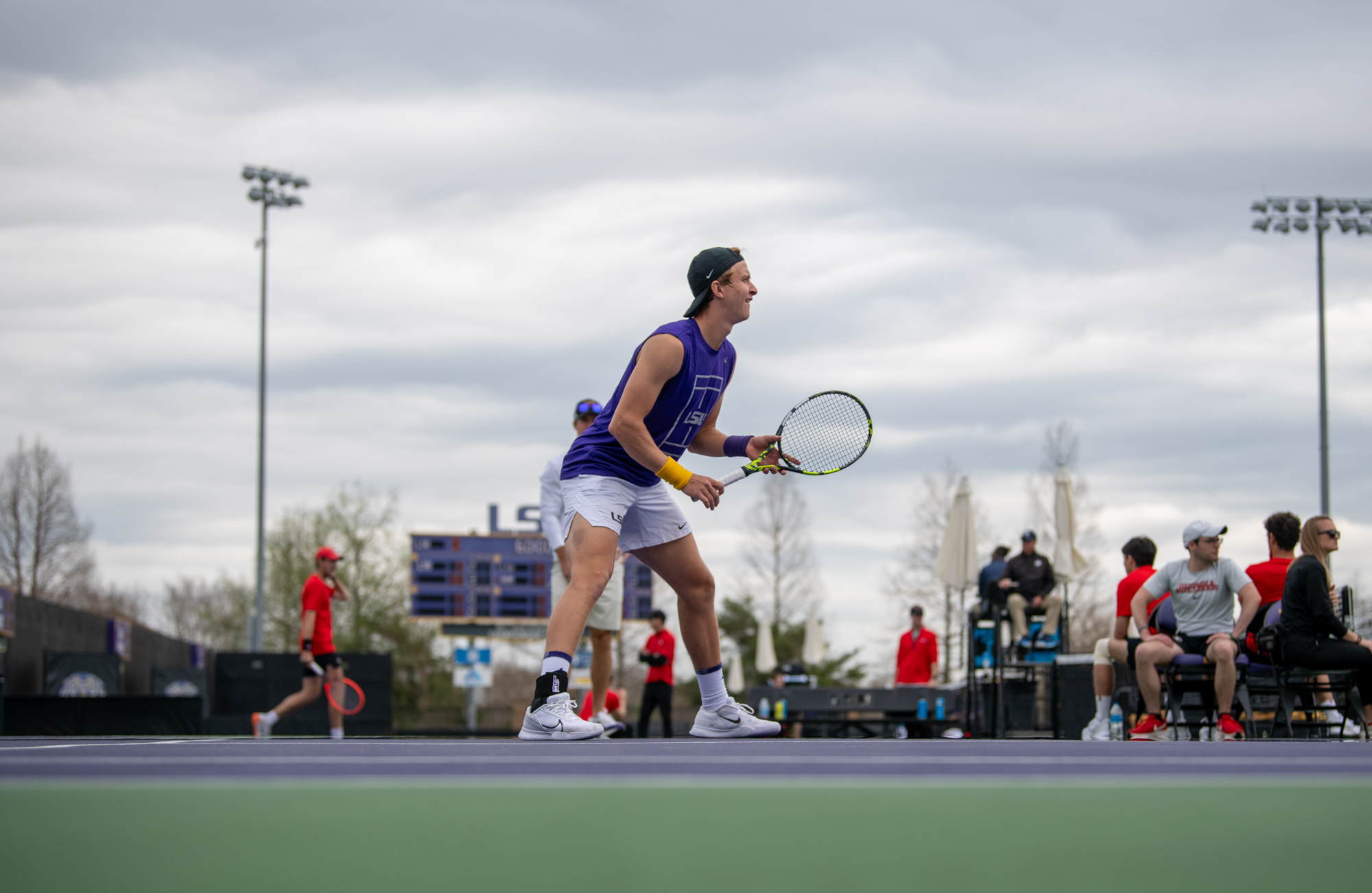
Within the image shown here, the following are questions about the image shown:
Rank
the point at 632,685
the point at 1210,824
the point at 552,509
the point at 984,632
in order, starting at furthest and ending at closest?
the point at 632,685 < the point at 984,632 < the point at 552,509 < the point at 1210,824

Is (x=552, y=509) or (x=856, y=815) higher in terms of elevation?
(x=552, y=509)

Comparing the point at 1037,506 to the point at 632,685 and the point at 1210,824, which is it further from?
the point at 1210,824

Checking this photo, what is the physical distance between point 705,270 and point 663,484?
1.02 metres

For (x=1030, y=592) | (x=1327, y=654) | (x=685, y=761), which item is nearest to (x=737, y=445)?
(x=685, y=761)

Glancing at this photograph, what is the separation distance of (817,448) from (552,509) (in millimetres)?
2996

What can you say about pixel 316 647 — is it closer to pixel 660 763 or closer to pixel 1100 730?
pixel 1100 730

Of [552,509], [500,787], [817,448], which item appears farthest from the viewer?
[552,509]

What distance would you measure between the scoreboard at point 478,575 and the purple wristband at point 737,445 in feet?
105

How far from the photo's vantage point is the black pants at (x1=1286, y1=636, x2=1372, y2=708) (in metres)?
8.41

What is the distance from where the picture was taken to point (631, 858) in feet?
5.35

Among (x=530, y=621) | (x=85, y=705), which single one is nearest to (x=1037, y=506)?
(x=530, y=621)

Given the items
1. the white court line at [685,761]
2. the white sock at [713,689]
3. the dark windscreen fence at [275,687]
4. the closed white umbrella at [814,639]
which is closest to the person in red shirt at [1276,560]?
the white sock at [713,689]

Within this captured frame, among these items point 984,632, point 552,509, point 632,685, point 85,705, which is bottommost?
point 632,685

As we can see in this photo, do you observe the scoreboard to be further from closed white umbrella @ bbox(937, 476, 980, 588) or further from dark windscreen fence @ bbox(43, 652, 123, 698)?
closed white umbrella @ bbox(937, 476, 980, 588)
